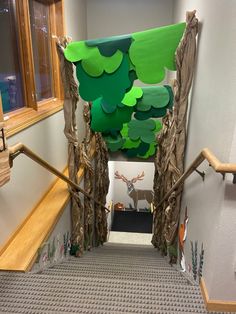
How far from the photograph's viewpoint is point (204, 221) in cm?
180

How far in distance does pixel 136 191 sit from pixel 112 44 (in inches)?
210

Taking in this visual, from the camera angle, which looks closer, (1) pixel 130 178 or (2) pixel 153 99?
(2) pixel 153 99

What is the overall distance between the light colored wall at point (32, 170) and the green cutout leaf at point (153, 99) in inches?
40.7

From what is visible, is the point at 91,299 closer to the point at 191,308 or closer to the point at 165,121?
the point at 191,308

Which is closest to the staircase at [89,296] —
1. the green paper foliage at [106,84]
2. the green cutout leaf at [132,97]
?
the green paper foliage at [106,84]

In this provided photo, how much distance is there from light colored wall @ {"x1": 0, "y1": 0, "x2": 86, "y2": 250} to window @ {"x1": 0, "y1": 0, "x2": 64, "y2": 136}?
0.43 ft

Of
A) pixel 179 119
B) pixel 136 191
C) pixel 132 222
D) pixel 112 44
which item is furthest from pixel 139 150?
pixel 132 222

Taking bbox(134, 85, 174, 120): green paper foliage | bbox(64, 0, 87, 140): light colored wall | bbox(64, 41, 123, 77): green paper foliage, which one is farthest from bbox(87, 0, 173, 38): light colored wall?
bbox(64, 41, 123, 77): green paper foliage

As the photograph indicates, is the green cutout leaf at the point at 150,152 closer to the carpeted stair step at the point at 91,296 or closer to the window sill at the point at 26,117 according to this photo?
the window sill at the point at 26,117

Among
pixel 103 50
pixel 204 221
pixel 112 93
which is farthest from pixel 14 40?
pixel 204 221

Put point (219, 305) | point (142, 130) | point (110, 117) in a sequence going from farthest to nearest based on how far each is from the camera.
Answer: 1. point (142, 130)
2. point (110, 117)
3. point (219, 305)

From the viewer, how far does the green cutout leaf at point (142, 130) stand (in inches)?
150

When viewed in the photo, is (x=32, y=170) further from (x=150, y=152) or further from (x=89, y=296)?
(x=150, y=152)

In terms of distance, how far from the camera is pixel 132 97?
3.11 m
